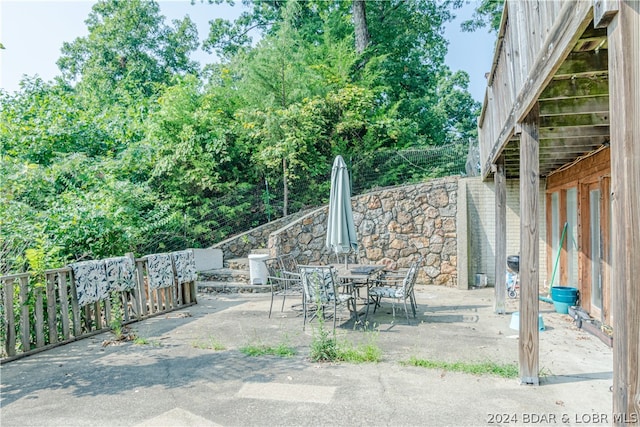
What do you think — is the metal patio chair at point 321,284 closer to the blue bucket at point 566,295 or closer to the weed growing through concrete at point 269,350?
Result: the weed growing through concrete at point 269,350

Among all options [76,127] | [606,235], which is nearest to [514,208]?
[606,235]

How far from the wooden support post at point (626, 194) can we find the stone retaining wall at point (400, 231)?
24.4 ft

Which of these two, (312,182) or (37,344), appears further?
(312,182)

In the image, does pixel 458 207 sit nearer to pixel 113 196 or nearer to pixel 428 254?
pixel 428 254

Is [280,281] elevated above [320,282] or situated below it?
below

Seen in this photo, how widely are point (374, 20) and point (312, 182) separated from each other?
9.40m

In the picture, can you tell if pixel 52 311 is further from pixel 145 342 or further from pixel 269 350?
pixel 269 350

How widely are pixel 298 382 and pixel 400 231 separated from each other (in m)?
5.99

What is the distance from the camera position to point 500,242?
260 inches

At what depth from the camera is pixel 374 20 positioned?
17016 millimetres

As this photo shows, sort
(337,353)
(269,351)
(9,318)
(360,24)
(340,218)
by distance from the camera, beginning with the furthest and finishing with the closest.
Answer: (360,24)
(340,218)
(269,351)
(9,318)
(337,353)

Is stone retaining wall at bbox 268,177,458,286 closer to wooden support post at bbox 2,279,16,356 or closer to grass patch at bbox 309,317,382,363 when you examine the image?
grass patch at bbox 309,317,382,363

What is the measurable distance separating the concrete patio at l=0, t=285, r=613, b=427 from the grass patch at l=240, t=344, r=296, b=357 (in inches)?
4.6

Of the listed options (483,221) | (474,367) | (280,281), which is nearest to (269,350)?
(474,367)
